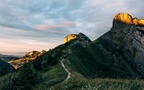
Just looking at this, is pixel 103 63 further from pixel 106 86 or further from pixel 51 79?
pixel 106 86

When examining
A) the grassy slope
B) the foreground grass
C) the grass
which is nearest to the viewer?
the foreground grass

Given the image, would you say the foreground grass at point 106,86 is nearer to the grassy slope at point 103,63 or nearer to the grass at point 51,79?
the grass at point 51,79

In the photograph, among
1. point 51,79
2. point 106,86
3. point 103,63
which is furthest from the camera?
point 103,63

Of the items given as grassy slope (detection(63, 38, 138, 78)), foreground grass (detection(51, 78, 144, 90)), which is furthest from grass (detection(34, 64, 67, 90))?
grassy slope (detection(63, 38, 138, 78))

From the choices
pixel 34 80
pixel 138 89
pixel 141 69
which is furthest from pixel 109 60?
pixel 138 89

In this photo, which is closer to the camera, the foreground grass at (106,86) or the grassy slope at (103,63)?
the foreground grass at (106,86)

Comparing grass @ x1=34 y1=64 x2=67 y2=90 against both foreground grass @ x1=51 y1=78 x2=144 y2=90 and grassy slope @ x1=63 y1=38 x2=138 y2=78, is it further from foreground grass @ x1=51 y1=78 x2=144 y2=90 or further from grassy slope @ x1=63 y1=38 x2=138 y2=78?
grassy slope @ x1=63 y1=38 x2=138 y2=78

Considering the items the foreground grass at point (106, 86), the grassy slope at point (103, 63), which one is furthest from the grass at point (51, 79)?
the grassy slope at point (103, 63)

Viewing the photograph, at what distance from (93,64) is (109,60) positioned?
141ft

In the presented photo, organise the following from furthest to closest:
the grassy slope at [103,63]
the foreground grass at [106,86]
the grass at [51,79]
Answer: the grassy slope at [103,63] < the grass at [51,79] < the foreground grass at [106,86]

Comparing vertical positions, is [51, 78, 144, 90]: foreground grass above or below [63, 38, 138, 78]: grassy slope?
above

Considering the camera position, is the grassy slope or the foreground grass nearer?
the foreground grass

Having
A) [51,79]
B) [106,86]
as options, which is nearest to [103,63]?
[51,79]

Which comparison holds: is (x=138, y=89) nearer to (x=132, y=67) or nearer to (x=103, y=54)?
(x=103, y=54)
